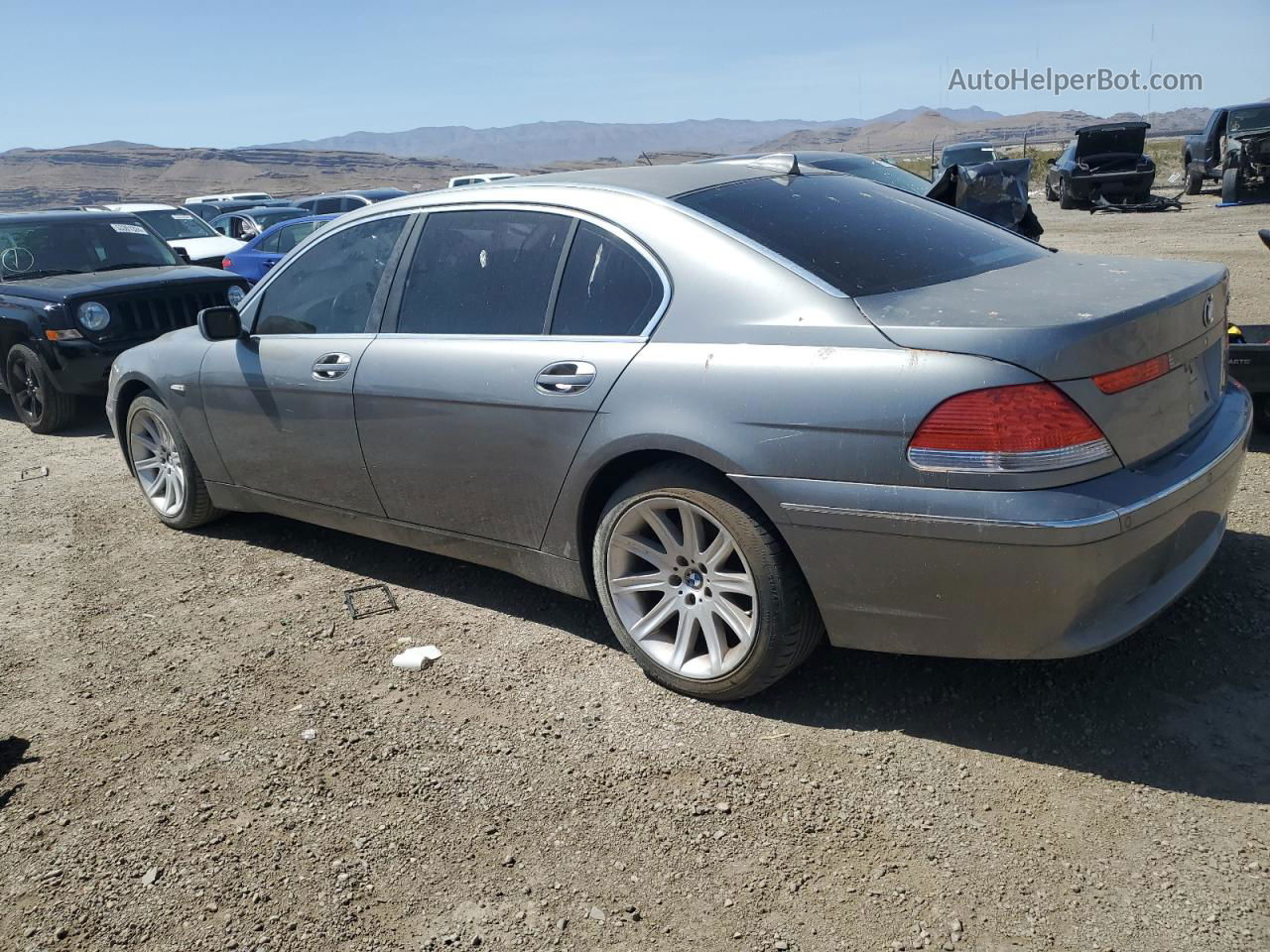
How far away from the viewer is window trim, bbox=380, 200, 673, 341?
3.44 metres

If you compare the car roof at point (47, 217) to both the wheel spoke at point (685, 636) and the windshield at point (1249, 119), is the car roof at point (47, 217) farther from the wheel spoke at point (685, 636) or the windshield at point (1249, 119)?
the windshield at point (1249, 119)

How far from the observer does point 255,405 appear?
4777 mm

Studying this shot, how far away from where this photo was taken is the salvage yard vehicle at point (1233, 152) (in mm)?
19734

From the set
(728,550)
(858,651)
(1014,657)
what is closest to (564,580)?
(728,550)

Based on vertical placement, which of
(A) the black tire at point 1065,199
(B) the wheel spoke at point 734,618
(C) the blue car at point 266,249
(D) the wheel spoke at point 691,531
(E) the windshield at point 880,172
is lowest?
(A) the black tire at point 1065,199

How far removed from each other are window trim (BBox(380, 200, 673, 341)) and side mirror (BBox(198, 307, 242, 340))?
0.94 m

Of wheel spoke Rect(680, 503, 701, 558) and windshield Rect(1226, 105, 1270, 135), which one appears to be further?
windshield Rect(1226, 105, 1270, 135)

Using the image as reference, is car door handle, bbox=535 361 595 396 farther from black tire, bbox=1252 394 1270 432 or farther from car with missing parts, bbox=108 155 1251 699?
black tire, bbox=1252 394 1270 432

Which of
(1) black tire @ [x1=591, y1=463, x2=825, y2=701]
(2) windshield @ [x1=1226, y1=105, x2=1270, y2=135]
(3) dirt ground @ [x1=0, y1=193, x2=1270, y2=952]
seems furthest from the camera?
(2) windshield @ [x1=1226, y1=105, x2=1270, y2=135]

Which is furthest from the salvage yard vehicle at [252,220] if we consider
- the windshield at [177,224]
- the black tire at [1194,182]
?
the black tire at [1194,182]

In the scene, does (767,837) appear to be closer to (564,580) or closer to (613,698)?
(613,698)

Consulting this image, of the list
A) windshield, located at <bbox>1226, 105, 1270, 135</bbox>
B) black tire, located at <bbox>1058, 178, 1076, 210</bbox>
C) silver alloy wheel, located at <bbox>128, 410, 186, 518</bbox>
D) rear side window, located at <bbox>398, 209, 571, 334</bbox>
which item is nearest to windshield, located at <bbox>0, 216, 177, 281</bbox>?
silver alloy wheel, located at <bbox>128, 410, 186, 518</bbox>

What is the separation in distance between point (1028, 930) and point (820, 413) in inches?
53.9

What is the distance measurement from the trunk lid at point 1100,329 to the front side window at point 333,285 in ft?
7.24
